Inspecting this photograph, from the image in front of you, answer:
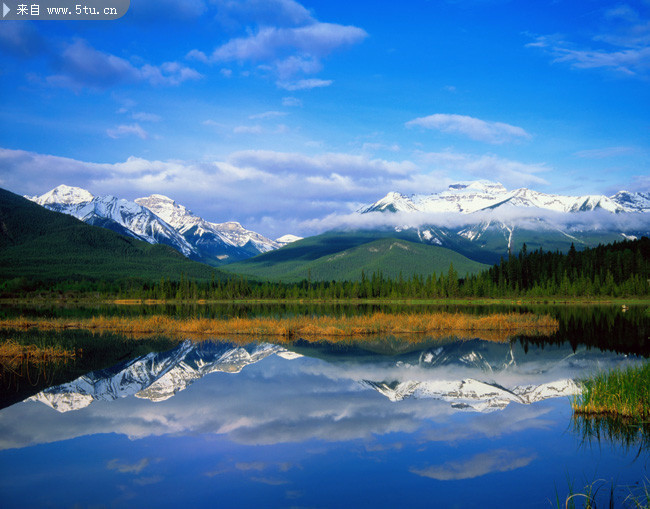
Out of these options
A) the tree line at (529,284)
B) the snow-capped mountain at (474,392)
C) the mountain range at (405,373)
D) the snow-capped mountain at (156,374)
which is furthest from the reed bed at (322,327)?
the tree line at (529,284)

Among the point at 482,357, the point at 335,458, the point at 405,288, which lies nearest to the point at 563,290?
the point at 405,288

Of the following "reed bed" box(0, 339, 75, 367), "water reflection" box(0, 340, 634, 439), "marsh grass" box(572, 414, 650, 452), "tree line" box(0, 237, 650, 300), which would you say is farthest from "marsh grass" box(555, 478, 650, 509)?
"tree line" box(0, 237, 650, 300)

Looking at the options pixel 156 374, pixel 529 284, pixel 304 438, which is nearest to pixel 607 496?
pixel 304 438

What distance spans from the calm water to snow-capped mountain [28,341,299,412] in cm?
19

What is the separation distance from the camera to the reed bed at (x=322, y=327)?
51750mm

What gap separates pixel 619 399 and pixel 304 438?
12121 mm

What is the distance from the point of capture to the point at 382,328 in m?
54.3

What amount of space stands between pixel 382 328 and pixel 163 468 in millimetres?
41144

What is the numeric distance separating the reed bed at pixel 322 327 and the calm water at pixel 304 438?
1889 cm

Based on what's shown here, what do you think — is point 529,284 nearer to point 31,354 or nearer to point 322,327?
point 322,327

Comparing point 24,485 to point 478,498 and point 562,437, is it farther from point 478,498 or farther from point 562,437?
point 562,437

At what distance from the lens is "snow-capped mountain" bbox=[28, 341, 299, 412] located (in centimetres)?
2402

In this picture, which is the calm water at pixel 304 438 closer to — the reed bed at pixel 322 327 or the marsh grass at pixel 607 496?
the marsh grass at pixel 607 496

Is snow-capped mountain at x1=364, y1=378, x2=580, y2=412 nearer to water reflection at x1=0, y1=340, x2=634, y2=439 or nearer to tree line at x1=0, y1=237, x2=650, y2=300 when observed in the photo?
water reflection at x1=0, y1=340, x2=634, y2=439
